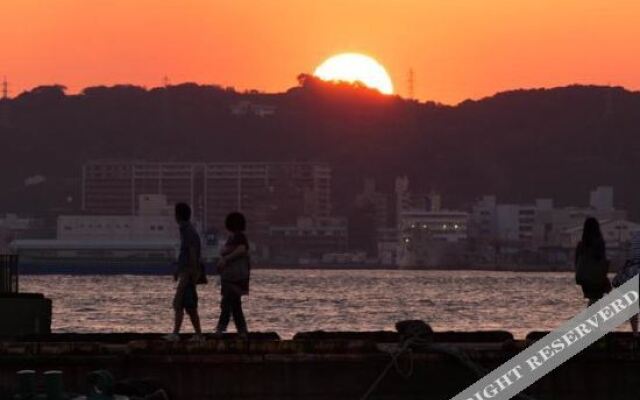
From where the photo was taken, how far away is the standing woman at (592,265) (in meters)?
25.9

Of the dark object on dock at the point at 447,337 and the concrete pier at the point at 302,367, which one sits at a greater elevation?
the dark object on dock at the point at 447,337

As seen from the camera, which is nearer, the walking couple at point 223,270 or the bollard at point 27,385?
the bollard at point 27,385

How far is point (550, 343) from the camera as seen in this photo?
24.1 m

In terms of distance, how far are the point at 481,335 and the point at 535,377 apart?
79.7 inches

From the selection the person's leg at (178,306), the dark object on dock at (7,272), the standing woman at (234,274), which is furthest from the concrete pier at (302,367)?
the dark object on dock at (7,272)

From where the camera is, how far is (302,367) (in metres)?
23.8

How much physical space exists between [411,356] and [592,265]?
10.5ft

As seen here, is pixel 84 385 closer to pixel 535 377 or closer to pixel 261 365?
pixel 261 365

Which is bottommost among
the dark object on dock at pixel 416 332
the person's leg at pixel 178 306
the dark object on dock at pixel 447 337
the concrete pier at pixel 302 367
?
the concrete pier at pixel 302 367

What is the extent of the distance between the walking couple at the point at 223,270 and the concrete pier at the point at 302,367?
151 cm

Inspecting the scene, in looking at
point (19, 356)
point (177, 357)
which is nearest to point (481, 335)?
point (177, 357)

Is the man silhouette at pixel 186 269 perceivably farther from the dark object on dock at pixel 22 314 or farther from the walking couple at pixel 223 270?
the dark object on dock at pixel 22 314

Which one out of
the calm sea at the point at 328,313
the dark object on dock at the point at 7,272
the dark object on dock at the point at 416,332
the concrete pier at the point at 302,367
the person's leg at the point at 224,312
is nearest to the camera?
the concrete pier at the point at 302,367

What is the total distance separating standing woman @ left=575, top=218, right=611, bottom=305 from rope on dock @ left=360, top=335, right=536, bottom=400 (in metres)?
2.58
